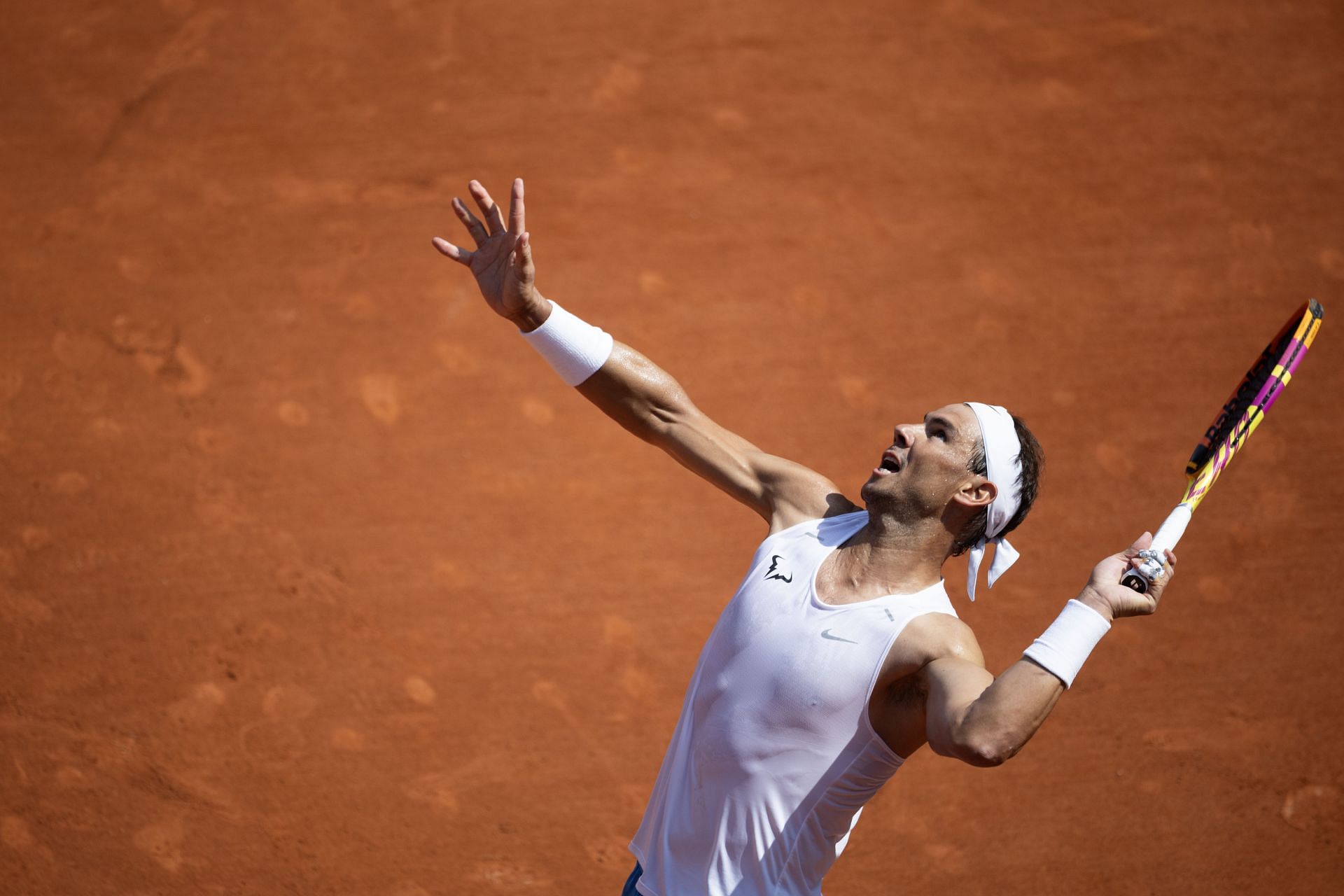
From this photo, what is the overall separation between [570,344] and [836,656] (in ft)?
3.90

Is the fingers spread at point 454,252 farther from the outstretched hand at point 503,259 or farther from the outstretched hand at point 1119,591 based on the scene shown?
the outstretched hand at point 1119,591

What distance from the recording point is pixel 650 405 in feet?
11.7

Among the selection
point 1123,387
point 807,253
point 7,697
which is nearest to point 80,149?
point 7,697

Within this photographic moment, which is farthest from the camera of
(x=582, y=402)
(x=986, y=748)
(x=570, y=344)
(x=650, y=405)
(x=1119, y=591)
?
(x=582, y=402)

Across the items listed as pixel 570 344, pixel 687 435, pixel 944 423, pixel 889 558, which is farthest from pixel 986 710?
pixel 570 344

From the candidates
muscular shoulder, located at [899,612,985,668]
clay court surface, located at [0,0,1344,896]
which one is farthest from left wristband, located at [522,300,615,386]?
clay court surface, located at [0,0,1344,896]

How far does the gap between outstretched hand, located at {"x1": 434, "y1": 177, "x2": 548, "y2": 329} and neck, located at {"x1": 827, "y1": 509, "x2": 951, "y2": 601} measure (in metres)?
1.09

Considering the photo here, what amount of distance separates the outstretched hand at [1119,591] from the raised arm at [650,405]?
0.81 meters

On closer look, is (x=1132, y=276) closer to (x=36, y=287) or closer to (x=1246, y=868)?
(x=1246, y=868)

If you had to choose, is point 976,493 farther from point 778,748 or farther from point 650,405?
point 650,405

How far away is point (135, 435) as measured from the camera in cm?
611

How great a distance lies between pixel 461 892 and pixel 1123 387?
412cm

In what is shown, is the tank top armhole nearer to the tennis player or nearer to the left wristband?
the tennis player

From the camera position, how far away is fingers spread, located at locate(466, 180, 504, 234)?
3.40m
